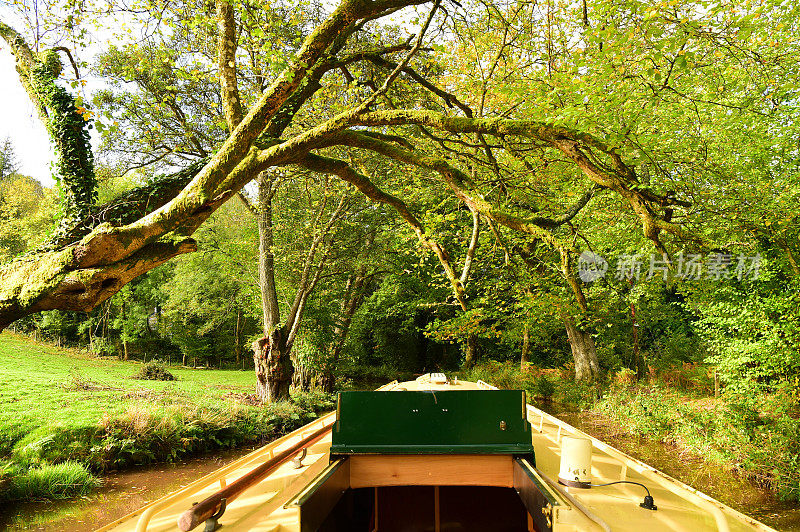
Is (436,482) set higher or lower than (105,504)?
higher

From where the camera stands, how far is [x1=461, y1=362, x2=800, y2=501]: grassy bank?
23.0 feet

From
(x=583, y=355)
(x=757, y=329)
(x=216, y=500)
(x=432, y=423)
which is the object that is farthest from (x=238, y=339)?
(x=216, y=500)

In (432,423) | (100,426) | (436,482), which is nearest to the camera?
(436,482)

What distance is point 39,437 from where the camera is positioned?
7.37 meters

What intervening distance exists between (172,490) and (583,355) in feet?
39.1

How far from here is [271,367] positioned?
11930mm

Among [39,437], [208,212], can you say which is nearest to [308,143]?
[208,212]

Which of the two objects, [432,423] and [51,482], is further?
[51,482]

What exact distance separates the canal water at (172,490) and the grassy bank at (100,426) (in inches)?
11.9

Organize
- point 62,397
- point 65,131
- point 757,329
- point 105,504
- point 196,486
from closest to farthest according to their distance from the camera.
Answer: point 196,486, point 65,131, point 105,504, point 757,329, point 62,397

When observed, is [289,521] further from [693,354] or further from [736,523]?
[693,354]

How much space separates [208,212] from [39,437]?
5684 millimetres

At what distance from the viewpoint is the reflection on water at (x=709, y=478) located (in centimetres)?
645

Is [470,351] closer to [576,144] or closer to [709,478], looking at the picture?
[709,478]
